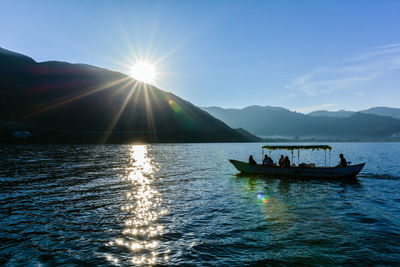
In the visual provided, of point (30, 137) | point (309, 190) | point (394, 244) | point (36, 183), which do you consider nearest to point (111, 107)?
point (30, 137)

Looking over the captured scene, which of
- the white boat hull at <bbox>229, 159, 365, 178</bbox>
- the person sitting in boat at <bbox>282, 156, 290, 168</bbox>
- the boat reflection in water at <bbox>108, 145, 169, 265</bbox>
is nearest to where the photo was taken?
the boat reflection in water at <bbox>108, 145, 169, 265</bbox>

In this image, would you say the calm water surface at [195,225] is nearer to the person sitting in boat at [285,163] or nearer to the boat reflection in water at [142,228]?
the boat reflection in water at [142,228]

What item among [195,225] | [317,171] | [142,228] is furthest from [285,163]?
[142,228]

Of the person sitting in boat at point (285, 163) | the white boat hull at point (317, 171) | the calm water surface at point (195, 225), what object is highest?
the person sitting in boat at point (285, 163)

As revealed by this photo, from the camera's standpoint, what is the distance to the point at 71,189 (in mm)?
25984

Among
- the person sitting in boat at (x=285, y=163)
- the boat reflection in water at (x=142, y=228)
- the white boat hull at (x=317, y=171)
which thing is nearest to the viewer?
the boat reflection in water at (x=142, y=228)

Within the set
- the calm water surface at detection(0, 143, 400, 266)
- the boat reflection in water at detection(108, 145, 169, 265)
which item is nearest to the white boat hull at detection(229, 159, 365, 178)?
the calm water surface at detection(0, 143, 400, 266)

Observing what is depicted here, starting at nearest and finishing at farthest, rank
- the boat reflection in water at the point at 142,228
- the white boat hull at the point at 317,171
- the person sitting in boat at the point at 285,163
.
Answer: the boat reflection in water at the point at 142,228, the white boat hull at the point at 317,171, the person sitting in boat at the point at 285,163

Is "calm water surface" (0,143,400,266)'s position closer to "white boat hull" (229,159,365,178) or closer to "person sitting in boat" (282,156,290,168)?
"white boat hull" (229,159,365,178)

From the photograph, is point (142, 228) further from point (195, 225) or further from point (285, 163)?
point (285, 163)

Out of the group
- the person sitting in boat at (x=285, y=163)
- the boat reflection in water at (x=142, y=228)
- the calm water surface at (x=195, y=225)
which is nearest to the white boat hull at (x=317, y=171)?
the person sitting in boat at (x=285, y=163)

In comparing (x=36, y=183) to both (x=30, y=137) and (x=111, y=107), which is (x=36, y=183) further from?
(x=111, y=107)

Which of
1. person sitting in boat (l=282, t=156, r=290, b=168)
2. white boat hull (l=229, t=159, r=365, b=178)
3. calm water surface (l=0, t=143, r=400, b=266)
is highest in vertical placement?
person sitting in boat (l=282, t=156, r=290, b=168)

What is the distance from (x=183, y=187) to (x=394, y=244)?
778 inches
